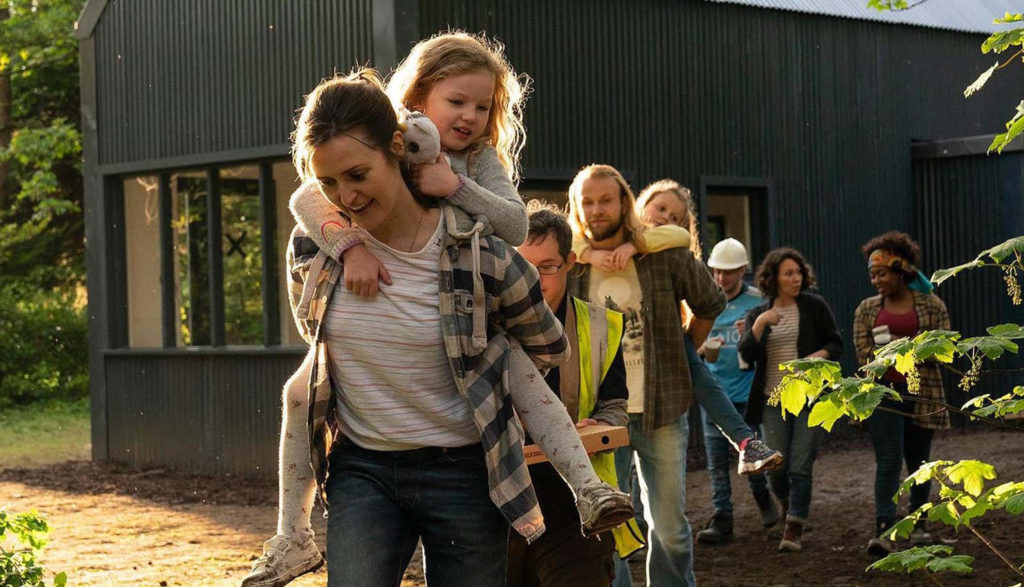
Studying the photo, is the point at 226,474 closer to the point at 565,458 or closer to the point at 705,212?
the point at 705,212

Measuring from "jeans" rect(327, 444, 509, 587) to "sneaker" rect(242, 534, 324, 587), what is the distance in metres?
0.12

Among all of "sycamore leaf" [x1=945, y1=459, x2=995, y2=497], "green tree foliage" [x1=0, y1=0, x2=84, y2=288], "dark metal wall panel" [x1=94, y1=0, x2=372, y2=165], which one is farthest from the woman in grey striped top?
"green tree foliage" [x1=0, y1=0, x2=84, y2=288]

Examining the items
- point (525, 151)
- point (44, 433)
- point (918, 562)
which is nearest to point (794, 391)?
point (918, 562)

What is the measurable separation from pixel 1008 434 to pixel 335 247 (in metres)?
13.6

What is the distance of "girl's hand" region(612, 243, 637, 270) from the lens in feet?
21.6

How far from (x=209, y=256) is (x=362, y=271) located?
34.2 ft

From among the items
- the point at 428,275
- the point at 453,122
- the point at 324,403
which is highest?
the point at 453,122

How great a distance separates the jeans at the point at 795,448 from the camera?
8.91m

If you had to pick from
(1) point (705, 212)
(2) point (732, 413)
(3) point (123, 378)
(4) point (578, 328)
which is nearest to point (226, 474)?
(3) point (123, 378)

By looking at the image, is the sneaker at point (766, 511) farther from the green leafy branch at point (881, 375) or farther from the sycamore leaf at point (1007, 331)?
the sycamore leaf at point (1007, 331)

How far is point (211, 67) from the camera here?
1356 centimetres

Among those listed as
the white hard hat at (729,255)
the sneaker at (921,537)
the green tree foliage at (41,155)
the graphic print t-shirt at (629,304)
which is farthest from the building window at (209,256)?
the green tree foliage at (41,155)

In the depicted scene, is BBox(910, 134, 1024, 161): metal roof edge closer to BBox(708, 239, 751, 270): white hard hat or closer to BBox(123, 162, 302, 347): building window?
BBox(708, 239, 751, 270): white hard hat

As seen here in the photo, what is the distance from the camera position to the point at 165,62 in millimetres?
14008
